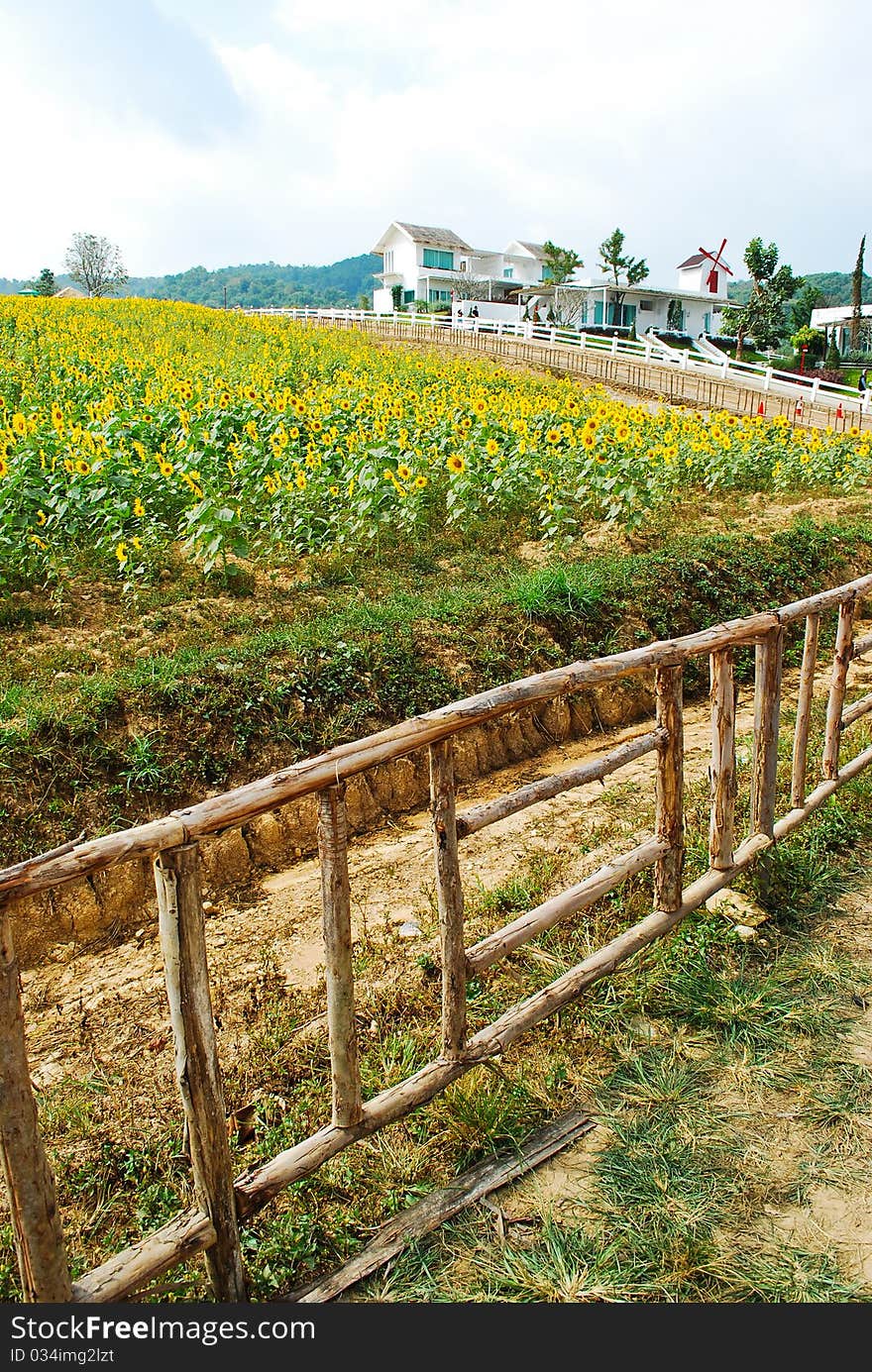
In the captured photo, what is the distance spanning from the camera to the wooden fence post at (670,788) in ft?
11.6

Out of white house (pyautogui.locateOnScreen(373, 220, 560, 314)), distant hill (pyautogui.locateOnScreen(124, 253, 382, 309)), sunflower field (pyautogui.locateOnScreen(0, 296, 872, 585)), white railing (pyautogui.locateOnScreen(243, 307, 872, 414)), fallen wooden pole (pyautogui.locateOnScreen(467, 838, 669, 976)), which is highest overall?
distant hill (pyautogui.locateOnScreen(124, 253, 382, 309))

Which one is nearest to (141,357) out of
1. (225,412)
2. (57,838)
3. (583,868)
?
(225,412)

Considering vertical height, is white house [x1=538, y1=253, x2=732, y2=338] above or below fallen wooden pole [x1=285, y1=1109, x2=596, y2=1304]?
above

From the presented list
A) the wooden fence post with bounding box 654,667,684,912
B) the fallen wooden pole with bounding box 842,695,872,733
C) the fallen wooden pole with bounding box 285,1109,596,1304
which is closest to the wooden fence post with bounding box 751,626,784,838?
the wooden fence post with bounding box 654,667,684,912

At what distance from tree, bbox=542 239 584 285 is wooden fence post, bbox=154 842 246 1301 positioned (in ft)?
175

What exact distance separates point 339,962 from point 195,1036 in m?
0.47

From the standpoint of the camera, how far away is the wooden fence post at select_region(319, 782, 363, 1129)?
2.49m

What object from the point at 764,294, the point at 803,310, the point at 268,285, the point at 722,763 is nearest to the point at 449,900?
the point at 722,763

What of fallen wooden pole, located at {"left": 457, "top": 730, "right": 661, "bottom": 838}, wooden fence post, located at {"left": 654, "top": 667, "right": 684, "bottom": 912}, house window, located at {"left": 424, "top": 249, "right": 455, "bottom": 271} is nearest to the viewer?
fallen wooden pole, located at {"left": 457, "top": 730, "right": 661, "bottom": 838}

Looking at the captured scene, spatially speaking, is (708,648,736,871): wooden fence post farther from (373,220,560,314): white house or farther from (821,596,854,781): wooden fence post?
(373,220,560,314): white house

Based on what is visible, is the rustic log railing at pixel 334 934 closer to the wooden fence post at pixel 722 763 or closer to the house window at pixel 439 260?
the wooden fence post at pixel 722 763

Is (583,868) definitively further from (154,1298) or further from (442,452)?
(442,452)

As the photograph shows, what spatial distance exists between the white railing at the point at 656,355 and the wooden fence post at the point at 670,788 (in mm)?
20977

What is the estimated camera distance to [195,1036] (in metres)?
2.17
